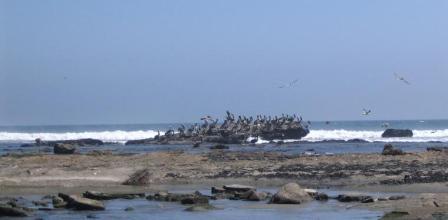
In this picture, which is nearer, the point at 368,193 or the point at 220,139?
the point at 368,193

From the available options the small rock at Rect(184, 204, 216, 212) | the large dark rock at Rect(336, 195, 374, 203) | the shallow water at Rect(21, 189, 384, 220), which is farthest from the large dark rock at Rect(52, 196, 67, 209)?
the large dark rock at Rect(336, 195, 374, 203)

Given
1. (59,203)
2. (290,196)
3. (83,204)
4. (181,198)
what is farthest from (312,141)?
(83,204)

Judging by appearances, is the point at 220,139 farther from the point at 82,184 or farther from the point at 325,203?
the point at 325,203

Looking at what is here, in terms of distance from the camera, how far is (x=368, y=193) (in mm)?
26016

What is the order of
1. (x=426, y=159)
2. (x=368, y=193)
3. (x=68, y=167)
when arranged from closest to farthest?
(x=368, y=193) < (x=68, y=167) < (x=426, y=159)

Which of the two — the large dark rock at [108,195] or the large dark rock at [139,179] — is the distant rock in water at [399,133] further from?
the large dark rock at [108,195]

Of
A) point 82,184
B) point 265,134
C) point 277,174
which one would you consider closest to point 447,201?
point 277,174

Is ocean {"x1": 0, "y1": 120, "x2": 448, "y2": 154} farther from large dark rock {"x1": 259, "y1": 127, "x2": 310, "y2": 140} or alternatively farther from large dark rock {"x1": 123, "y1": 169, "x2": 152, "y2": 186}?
large dark rock {"x1": 123, "y1": 169, "x2": 152, "y2": 186}

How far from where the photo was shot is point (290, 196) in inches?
912

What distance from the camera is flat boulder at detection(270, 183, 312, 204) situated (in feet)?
75.7

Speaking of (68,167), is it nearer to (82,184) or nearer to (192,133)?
(82,184)

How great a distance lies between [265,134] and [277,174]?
171 feet

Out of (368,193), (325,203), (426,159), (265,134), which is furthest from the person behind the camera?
(265,134)

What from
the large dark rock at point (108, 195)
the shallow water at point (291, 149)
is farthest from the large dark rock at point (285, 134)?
the large dark rock at point (108, 195)
